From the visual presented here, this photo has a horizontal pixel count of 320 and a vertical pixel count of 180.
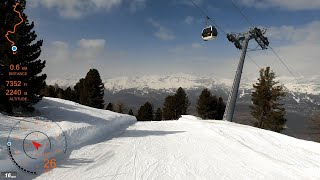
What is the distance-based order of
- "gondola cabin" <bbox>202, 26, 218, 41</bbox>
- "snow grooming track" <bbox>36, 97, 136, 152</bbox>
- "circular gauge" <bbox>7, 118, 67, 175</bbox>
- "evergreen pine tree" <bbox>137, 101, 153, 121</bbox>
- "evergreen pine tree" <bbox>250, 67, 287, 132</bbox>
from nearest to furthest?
1. "circular gauge" <bbox>7, 118, 67, 175</bbox>
2. "snow grooming track" <bbox>36, 97, 136, 152</bbox>
3. "gondola cabin" <bbox>202, 26, 218, 41</bbox>
4. "evergreen pine tree" <bbox>250, 67, 287, 132</bbox>
5. "evergreen pine tree" <bbox>137, 101, 153, 121</bbox>

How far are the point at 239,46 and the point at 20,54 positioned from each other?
2400cm

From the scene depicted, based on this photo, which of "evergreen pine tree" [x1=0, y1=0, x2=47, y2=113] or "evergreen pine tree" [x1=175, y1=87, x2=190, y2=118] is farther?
"evergreen pine tree" [x1=175, y1=87, x2=190, y2=118]

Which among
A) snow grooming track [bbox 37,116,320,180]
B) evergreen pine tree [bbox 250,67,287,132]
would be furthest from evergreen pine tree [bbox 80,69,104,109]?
snow grooming track [bbox 37,116,320,180]

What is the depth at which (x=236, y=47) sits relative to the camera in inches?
1387

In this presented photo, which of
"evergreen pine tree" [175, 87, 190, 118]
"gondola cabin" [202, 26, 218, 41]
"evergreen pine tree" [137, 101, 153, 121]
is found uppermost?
"gondola cabin" [202, 26, 218, 41]

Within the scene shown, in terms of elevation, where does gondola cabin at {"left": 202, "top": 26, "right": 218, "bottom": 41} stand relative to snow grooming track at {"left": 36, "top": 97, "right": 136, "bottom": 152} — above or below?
above

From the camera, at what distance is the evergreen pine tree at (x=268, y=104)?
164 feet

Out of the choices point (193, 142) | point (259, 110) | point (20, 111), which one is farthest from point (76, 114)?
point (259, 110)

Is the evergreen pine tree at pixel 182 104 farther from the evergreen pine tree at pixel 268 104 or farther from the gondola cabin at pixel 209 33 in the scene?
the gondola cabin at pixel 209 33

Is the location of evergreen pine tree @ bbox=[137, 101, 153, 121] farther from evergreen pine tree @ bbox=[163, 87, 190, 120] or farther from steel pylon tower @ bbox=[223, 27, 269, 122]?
steel pylon tower @ bbox=[223, 27, 269, 122]

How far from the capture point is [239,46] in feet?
115

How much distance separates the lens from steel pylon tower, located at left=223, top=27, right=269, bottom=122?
1283 inches

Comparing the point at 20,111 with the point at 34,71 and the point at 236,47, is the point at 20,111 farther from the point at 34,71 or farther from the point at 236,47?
the point at 236,47

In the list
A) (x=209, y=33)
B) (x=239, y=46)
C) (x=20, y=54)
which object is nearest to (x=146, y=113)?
(x=239, y=46)
